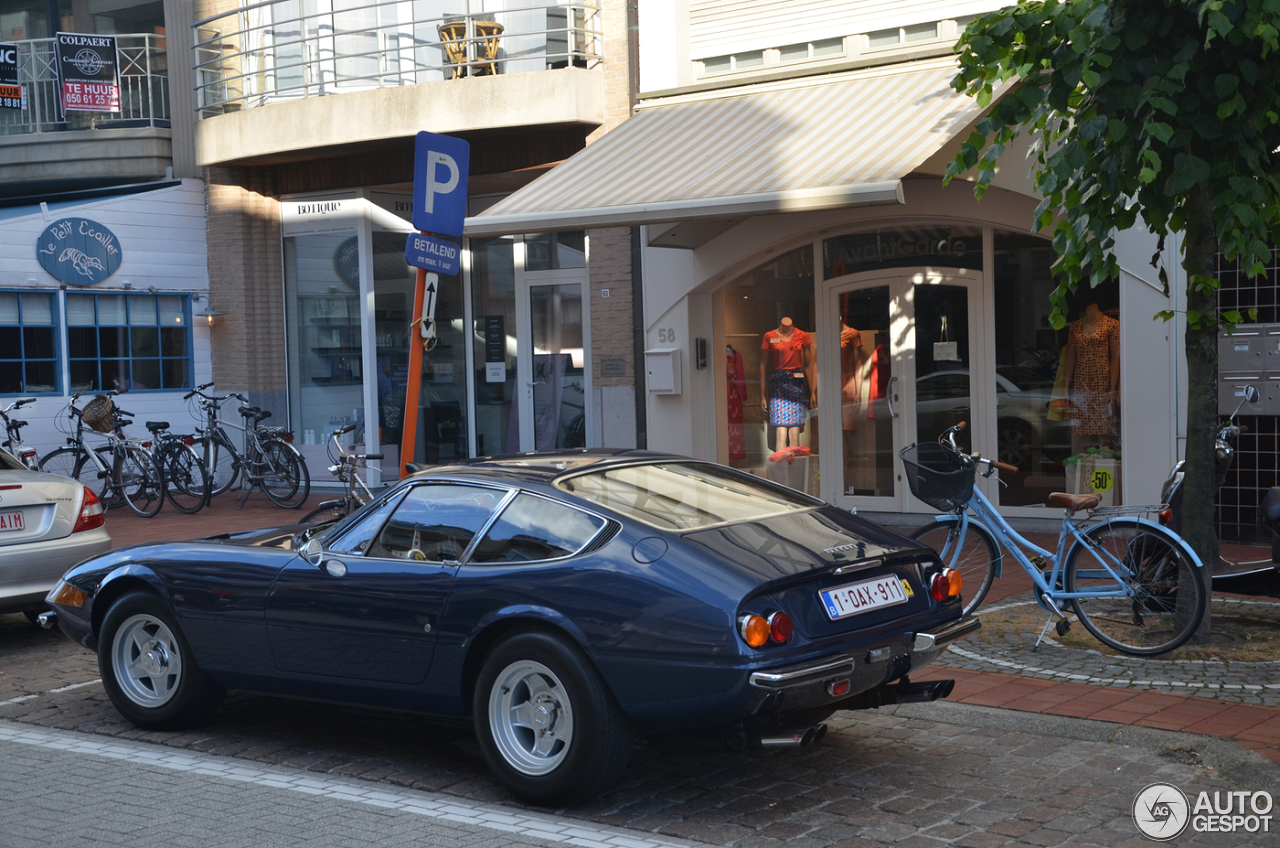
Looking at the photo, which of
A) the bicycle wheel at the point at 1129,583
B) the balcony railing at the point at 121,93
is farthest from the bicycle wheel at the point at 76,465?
the bicycle wheel at the point at 1129,583

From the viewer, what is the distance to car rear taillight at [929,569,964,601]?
5254mm

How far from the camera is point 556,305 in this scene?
15.7 metres

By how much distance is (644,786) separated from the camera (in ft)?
16.9

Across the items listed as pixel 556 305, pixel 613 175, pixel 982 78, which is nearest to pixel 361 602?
pixel 982 78

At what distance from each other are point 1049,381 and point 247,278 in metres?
10.5

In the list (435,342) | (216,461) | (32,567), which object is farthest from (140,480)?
(32,567)

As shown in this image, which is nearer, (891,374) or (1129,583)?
(1129,583)

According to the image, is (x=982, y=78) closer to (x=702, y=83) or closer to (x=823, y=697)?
(x=823, y=697)

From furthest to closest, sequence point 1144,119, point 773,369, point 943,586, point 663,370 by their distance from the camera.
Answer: point 663,370 → point 773,369 → point 1144,119 → point 943,586

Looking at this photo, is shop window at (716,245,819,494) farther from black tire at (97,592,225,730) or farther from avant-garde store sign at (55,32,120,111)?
avant-garde store sign at (55,32,120,111)

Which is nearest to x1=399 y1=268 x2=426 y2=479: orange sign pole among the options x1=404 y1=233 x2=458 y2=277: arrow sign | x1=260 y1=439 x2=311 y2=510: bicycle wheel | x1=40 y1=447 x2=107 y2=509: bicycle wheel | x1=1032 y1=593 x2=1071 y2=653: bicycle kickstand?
x1=404 y1=233 x2=458 y2=277: arrow sign

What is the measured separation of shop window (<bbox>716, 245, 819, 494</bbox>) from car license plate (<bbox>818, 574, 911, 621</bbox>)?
25.0ft

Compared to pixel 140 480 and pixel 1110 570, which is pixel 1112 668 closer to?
pixel 1110 570

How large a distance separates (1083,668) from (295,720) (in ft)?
13.1
